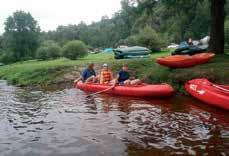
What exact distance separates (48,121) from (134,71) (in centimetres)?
1063

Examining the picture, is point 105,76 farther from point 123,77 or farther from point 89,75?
point 89,75

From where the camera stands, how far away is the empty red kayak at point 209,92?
13235 mm

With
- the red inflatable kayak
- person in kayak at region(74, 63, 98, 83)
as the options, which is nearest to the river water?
the red inflatable kayak

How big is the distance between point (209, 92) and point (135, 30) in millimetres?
56528

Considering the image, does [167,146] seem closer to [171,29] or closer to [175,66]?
[175,66]

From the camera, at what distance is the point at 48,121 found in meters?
12.6

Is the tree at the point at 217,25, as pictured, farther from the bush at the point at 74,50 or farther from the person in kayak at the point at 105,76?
the bush at the point at 74,50

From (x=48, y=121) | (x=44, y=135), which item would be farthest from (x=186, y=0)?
(x=44, y=135)

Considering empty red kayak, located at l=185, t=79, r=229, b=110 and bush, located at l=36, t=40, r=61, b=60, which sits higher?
bush, located at l=36, t=40, r=61, b=60

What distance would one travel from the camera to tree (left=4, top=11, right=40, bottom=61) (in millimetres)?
63031

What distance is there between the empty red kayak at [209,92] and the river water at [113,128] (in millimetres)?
298

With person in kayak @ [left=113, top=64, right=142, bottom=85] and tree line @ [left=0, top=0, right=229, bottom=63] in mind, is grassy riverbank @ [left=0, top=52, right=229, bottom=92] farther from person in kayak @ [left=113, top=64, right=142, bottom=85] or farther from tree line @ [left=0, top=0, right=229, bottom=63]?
tree line @ [left=0, top=0, right=229, bottom=63]

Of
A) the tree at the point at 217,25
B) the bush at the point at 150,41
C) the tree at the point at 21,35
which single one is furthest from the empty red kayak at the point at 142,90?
the tree at the point at 21,35

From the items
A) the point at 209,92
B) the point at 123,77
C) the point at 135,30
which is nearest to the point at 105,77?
the point at 123,77
